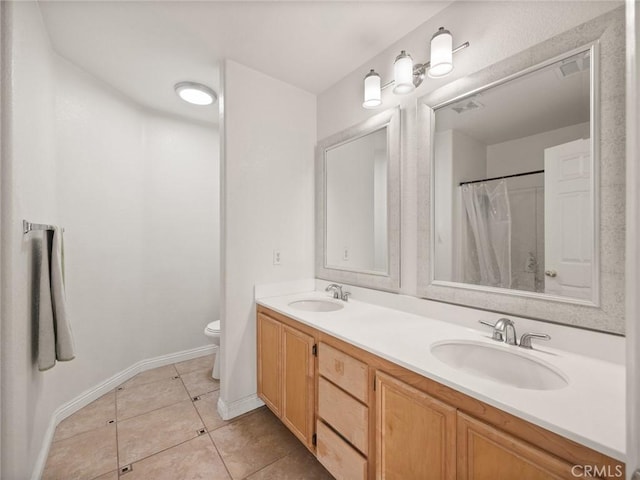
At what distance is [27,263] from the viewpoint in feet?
4.13

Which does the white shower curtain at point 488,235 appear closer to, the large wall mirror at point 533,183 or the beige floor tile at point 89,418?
the large wall mirror at point 533,183

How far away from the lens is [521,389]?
2.59 ft

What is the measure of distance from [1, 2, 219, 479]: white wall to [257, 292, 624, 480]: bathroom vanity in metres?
1.20

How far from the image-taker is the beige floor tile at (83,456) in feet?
4.72

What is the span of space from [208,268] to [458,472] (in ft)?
8.85

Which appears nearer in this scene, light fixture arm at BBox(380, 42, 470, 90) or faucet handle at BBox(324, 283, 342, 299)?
light fixture arm at BBox(380, 42, 470, 90)

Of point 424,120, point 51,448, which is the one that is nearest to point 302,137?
point 424,120

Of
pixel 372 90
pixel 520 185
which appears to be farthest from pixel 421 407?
pixel 372 90

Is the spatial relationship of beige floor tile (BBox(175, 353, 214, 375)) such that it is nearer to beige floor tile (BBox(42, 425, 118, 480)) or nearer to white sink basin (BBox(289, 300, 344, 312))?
beige floor tile (BBox(42, 425, 118, 480))

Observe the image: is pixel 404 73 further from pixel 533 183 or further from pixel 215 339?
pixel 215 339

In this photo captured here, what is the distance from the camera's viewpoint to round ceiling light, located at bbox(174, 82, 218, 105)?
219cm

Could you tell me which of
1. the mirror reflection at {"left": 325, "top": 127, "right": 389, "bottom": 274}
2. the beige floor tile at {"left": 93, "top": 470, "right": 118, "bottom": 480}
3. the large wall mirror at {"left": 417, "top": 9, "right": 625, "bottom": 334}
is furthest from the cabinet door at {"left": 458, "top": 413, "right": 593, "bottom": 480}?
the beige floor tile at {"left": 93, "top": 470, "right": 118, "bottom": 480}

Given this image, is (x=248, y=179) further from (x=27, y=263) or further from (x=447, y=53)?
(x=447, y=53)

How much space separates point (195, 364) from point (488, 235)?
9.18ft
